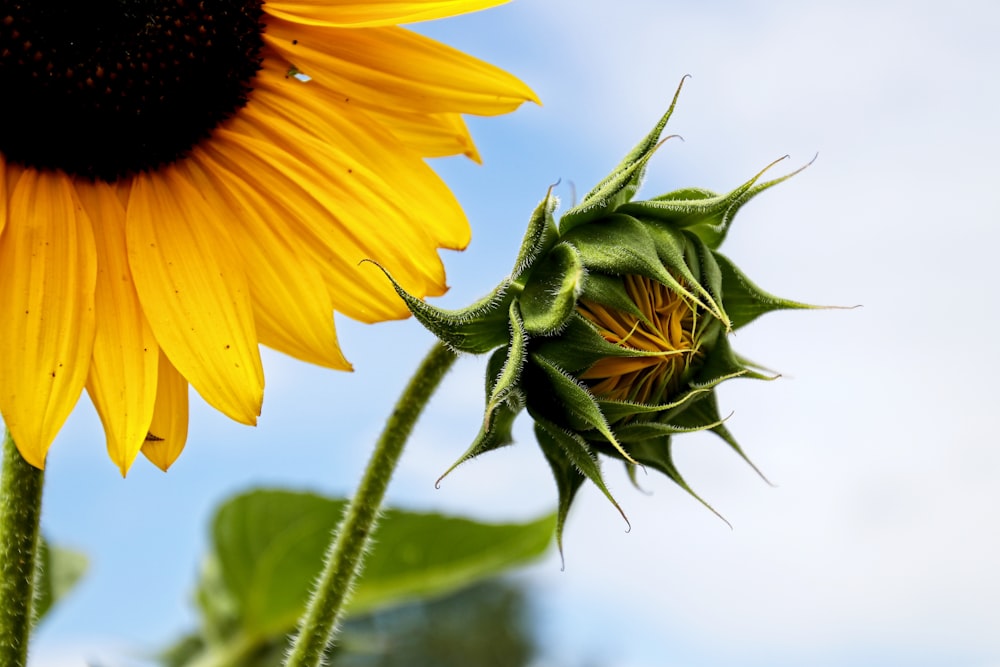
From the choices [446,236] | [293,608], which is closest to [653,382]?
[446,236]

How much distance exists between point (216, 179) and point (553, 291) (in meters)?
0.49

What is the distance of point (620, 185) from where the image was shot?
52.1 inches

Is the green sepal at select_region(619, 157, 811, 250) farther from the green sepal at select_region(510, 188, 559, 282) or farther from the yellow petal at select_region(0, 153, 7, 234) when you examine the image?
the yellow petal at select_region(0, 153, 7, 234)

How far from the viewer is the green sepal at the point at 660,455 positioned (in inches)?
53.2

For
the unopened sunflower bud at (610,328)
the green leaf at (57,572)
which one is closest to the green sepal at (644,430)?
the unopened sunflower bud at (610,328)

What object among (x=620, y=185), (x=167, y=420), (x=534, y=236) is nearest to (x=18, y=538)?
(x=167, y=420)

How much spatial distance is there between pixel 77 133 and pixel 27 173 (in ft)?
0.24

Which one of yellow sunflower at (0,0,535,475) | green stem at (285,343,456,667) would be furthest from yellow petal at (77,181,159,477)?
green stem at (285,343,456,667)

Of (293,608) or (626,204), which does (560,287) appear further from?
(293,608)

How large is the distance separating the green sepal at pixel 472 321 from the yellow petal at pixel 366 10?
32 cm

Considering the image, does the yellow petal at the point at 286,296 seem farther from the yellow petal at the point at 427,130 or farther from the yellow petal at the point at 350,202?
the yellow petal at the point at 427,130

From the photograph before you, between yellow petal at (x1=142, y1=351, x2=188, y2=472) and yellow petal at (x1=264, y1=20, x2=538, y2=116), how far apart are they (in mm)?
398

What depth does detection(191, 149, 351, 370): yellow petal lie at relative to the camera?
148cm

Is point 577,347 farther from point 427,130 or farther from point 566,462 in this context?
point 427,130
